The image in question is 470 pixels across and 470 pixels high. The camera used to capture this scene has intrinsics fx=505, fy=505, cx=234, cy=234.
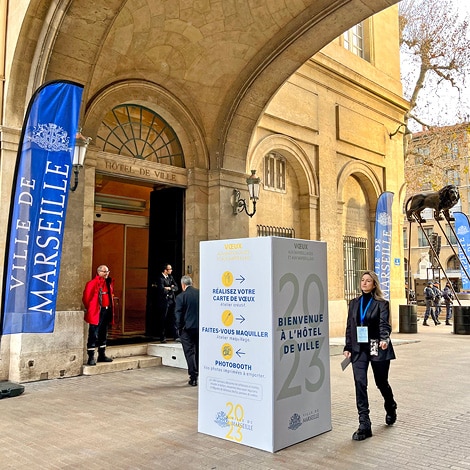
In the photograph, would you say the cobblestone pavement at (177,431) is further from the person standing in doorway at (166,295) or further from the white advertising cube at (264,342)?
the person standing in doorway at (166,295)

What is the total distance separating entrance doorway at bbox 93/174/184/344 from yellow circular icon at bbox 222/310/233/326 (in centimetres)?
621

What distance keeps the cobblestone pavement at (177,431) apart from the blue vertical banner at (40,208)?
1324 millimetres

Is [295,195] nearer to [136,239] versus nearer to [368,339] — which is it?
[136,239]

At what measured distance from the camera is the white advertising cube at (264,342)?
16.3 ft

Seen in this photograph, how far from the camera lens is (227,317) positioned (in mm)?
5359

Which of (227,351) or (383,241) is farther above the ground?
(383,241)

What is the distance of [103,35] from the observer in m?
8.73

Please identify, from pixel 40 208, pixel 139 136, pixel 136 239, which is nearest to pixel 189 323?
pixel 40 208

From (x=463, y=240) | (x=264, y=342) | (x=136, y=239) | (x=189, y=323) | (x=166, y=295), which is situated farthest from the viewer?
(x=463, y=240)

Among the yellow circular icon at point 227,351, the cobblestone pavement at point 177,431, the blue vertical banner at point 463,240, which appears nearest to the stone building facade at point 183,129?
the cobblestone pavement at point 177,431

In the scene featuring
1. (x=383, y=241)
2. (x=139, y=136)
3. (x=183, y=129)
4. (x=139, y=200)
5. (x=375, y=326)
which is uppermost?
(x=183, y=129)

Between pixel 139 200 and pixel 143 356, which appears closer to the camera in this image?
pixel 143 356

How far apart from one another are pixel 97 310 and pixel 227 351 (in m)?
4.48

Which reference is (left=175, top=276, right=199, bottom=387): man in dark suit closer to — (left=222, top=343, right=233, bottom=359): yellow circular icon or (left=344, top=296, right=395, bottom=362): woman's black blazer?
(left=222, top=343, right=233, bottom=359): yellow circular icon
